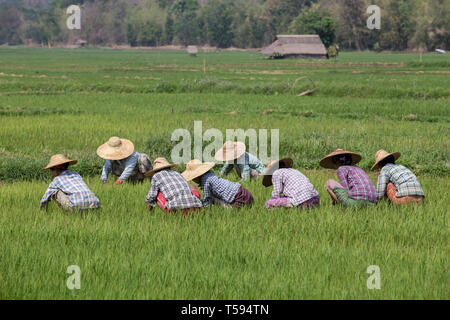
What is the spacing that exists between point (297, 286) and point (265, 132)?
26.7 feet

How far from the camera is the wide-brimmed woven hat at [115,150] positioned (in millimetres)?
7953

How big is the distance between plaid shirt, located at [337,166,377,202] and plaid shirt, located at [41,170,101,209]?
265cm

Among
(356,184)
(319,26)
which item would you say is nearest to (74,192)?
(356,184)

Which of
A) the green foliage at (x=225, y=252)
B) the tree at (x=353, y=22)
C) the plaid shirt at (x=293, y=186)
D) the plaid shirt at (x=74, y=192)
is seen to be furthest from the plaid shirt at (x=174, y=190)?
the tree at (x=353, y=22)

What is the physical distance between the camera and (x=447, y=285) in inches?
176

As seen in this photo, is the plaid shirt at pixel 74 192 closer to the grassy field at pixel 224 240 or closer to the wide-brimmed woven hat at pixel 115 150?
the grassy field at pixel 224 240

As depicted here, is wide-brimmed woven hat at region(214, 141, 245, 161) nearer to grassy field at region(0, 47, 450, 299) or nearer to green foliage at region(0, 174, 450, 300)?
grassy field at region(0, 47, 450, 299)

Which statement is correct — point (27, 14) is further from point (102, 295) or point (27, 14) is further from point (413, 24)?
point (102, 295)

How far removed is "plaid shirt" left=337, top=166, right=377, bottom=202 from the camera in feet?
21.6

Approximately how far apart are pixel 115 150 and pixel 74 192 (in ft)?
5.16

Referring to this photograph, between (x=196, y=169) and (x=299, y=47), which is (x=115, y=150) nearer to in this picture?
(x=196, y=169)

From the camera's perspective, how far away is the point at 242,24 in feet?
321
